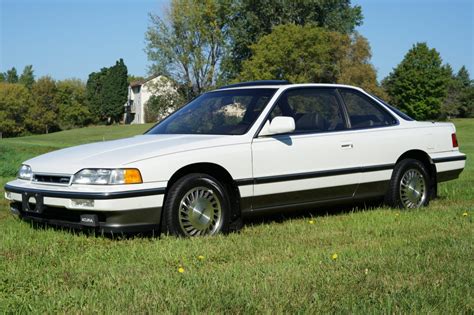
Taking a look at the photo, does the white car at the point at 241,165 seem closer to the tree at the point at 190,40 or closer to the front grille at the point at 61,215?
the front grille at the point at 61,215

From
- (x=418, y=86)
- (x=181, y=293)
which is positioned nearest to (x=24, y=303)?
(x=181, y=293)

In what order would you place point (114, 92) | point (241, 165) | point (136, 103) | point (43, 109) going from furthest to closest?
point (136, 103), point (114, 92), point (43, 109), point (241, 165)

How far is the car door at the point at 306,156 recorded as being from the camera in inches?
252

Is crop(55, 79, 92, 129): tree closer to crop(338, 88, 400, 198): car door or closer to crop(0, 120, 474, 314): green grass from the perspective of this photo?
crop(338, 88, 400, 198): car door

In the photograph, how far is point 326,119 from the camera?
23.4ft

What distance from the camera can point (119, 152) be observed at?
19.5ft

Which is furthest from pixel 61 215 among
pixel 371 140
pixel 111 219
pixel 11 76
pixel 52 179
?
pixel 11 76

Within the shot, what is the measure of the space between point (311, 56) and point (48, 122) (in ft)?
196

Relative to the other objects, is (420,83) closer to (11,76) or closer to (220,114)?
(220,114)

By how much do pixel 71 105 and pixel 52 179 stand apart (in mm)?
104539

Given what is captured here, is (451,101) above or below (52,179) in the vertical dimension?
above

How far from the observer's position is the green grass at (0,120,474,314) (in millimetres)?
3680

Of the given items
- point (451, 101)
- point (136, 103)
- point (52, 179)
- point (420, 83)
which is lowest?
point (52, 179)

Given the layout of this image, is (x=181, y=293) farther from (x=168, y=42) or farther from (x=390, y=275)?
(x=168, y=42)
